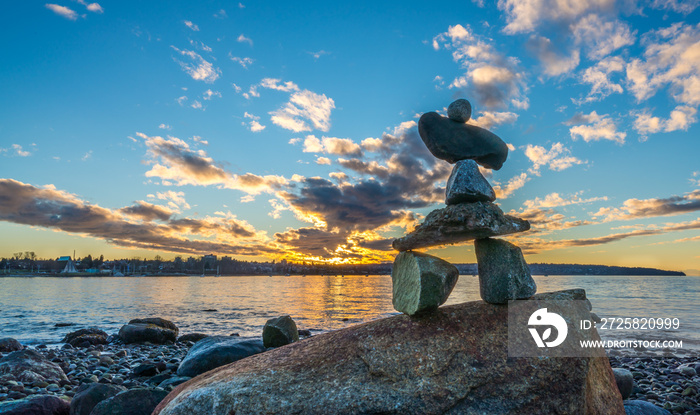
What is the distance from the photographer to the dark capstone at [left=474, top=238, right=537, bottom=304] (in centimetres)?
562

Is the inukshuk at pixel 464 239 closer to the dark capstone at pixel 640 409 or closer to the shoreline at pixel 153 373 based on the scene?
the dark capstone at pixel 640 409

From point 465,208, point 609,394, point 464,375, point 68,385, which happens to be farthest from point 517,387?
point 68,385

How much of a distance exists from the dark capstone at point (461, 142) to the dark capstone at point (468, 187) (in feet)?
1.28

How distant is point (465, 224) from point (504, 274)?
1044mm

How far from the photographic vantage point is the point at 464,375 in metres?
4.78

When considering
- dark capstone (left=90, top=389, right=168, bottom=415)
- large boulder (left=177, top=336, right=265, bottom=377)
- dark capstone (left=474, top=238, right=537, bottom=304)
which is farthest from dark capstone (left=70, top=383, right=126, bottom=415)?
dark capstone (left=474, top=238, right=537, bottom=304)

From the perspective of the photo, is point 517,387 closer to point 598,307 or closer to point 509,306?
point 509,306

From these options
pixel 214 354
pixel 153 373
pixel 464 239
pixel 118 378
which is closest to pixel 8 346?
pixel 118 378

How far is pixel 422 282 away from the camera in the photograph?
5449 mm

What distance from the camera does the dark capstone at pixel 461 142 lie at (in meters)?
6.36

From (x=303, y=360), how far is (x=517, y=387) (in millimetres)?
2753

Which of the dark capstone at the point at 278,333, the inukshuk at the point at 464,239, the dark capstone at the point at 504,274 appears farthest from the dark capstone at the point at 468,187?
the dark capstone at the point at 278,333

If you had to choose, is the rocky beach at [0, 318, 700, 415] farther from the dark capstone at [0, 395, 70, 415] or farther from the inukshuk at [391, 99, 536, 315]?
the inukshuk at [391, 99, 536, 315]

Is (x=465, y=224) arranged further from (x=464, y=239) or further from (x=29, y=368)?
(x=29, y=368)
